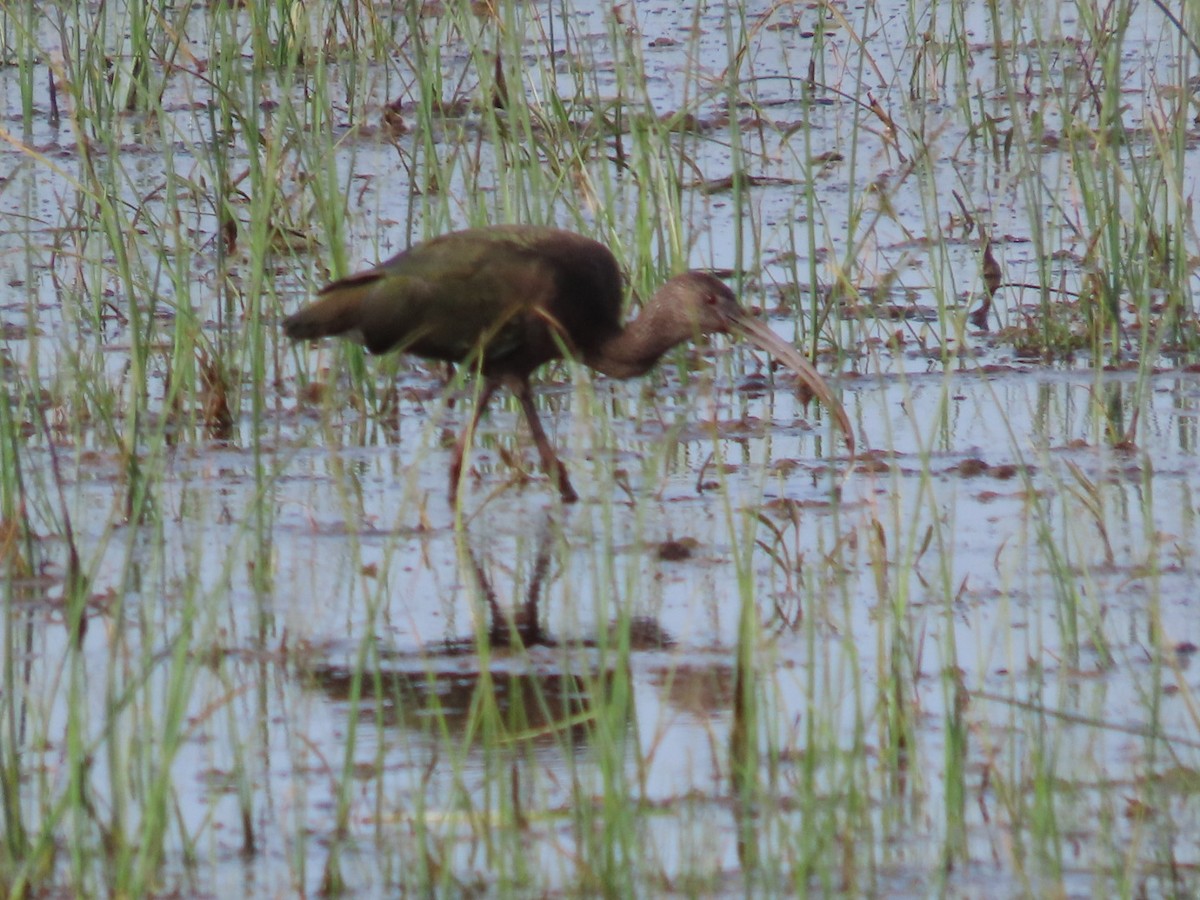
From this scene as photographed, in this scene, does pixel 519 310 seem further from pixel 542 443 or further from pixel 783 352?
pixel 783 352

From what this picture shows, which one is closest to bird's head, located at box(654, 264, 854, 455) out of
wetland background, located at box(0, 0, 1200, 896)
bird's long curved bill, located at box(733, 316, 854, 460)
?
bird's long curved bill, located at box(733, 316, 854, 460)

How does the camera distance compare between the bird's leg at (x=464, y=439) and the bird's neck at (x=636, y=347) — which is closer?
the bird's leg at (x=464, y=439)

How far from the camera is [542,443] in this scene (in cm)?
591

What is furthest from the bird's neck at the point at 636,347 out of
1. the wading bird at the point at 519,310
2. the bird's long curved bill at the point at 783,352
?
the bird's long curved bill at the point at 783,352

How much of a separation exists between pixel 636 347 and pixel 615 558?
1.07 m

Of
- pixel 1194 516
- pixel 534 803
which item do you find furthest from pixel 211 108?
pixel 534 803

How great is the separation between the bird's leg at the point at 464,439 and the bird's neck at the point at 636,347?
0.26m

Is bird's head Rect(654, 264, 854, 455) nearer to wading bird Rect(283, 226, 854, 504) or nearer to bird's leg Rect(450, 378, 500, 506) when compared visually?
wading bird Rect(283, 226, 854, 504)

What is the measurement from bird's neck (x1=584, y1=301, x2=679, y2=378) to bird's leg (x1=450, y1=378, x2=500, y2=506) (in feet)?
0.86

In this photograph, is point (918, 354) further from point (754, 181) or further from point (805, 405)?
point (754, 181)

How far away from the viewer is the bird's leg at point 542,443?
5.82m

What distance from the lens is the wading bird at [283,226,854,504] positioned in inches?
238

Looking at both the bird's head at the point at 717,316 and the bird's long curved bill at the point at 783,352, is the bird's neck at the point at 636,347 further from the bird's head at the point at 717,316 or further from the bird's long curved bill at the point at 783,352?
the bird's long curved bill at the point at 783,352

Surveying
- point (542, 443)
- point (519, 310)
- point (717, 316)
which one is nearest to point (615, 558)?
point (542, 443)
